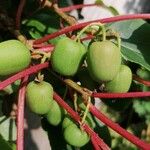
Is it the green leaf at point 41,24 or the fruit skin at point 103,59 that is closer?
the fruit skin at point 103,59

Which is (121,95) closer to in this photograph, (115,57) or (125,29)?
(115,57)

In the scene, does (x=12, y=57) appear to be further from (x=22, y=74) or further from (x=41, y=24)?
(x=41, y=24)

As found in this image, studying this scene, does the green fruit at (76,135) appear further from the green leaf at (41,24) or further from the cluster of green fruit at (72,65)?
the green leaf at (41,24)

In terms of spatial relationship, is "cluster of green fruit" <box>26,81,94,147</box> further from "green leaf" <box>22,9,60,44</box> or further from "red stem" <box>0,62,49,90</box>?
"green leaf" <box>22,9,60,44</box>

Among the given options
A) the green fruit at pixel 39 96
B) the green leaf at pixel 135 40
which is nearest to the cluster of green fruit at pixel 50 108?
the green fruit at pixel 39 96

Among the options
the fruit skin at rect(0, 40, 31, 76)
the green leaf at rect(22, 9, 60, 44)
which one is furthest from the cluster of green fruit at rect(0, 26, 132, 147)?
the green leaf at rect(22, 9, 60, 44)

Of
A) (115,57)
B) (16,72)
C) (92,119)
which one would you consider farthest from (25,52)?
(92,119)

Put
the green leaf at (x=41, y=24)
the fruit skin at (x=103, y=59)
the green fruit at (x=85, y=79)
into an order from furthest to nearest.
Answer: the green leaf at (x=41, y=24), the green fruit at (x=85, y=79), the fruit skin at (x=103, y=59)

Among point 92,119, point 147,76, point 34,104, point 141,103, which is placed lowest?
point 141,103
